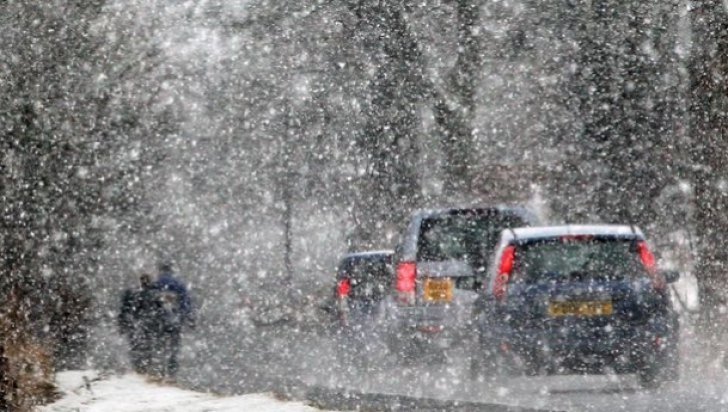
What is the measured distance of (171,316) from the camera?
63.0ft

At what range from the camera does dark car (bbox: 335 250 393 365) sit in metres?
18.6

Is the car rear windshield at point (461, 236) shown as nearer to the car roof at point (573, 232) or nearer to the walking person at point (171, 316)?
the car roof at point (573, 232)

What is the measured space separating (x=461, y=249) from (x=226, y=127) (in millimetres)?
41359

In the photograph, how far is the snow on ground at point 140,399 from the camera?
1061cm

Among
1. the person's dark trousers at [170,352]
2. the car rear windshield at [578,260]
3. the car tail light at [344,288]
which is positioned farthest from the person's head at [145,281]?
the car rear windshield at [578,260]

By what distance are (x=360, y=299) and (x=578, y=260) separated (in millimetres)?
8369

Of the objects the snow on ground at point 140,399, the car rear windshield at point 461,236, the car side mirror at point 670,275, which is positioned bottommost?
the snow on ground at point 140,399

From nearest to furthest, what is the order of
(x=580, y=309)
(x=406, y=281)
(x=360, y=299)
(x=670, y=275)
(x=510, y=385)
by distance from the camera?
(x=580, y=309), (x=510, y=385), (x=670, y=275), (x=406, y=281), (x=360, y=299)

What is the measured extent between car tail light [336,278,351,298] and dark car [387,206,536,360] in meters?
5.37

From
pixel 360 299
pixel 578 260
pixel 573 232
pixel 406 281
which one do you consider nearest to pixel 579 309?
pixel 578 260

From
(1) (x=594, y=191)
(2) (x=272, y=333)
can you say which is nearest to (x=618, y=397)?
(2) (x=272, y=333)

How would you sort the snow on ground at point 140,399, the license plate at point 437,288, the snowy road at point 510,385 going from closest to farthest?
the snow on ground at point 140,399 → the snowy road at point 510,385 → the license plate at point 437,288

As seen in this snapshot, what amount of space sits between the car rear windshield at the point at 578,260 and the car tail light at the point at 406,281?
2559mm

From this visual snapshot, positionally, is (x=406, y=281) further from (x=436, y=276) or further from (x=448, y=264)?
(x=448, y=264)
